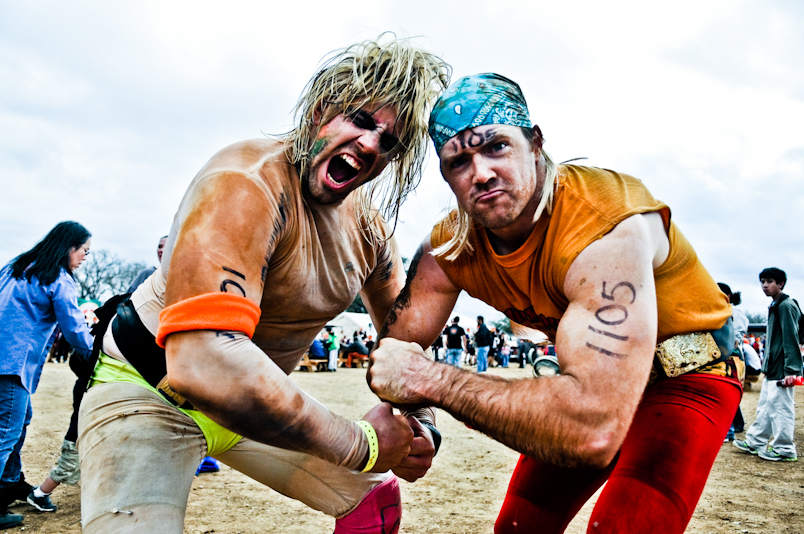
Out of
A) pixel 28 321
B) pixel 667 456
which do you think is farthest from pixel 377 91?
pixel 28 321

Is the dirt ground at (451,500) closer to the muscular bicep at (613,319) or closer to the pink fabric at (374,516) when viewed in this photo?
the pink fabric at (374,516)

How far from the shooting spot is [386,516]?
2.63m

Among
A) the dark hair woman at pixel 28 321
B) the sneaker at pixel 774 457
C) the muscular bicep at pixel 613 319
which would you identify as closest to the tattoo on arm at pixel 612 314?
the muscular bicep at pixel 613 319

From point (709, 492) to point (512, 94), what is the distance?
503cm

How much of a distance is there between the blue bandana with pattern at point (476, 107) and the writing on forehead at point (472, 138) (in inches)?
1.0

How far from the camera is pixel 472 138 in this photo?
2240 mm

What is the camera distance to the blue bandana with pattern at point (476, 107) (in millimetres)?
2264

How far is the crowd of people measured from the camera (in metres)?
1.78

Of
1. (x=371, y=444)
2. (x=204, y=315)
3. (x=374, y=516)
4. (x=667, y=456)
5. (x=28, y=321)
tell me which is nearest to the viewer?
(x=204, y=315)

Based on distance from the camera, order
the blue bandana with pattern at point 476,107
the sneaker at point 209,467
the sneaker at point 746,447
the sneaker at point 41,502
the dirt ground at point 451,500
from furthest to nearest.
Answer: the sneaker at point 746,447, the sneaker at point 209,467, the sneaker at point 41,502, the dirt ground at point 451,500, the blue bandana with pattern at point 476,107

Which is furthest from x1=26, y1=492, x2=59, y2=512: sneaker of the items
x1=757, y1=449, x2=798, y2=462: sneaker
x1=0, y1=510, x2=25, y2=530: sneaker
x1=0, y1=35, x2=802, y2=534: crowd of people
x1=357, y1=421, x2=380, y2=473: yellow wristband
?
x1=757, y1=449, x2=798, y2=462: sneaker

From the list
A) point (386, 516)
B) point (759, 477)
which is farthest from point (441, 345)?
point (386, 516)

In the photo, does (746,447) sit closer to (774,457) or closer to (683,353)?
(774,457)

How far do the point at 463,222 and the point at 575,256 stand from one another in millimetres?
656
